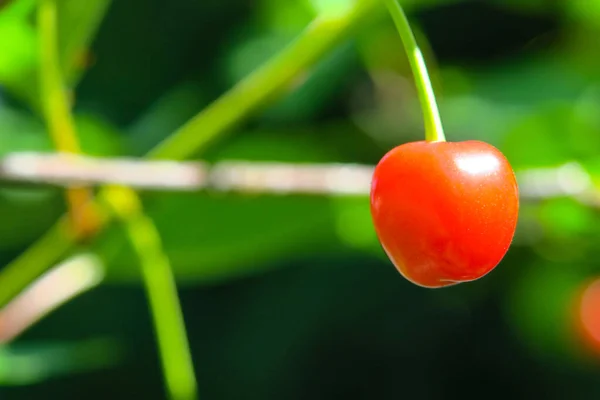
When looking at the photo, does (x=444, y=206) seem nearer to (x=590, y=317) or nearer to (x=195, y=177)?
(x=195, y=177)

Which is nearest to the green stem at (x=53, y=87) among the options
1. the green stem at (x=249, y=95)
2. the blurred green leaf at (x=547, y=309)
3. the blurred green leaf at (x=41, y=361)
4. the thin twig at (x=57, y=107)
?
the thin twig at (x=57, y=107)

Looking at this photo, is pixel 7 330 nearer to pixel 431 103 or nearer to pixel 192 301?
pixel 431 103

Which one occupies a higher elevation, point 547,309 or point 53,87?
point 53,87

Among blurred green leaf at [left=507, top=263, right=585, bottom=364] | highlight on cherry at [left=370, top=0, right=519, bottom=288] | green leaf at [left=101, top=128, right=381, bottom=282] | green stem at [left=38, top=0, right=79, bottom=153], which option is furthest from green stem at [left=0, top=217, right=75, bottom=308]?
blurred green leaf at [left=507, top=263, right=585, bottom=364]

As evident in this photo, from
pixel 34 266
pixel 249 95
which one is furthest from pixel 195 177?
pixel 34 266

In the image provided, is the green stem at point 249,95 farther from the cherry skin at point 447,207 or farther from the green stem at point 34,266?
the cherry skin at point 447,207

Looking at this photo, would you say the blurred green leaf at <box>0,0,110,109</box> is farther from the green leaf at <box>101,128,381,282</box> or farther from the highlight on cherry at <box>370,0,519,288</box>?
the highlight on cherry at <box>370,0,519,288</box>
